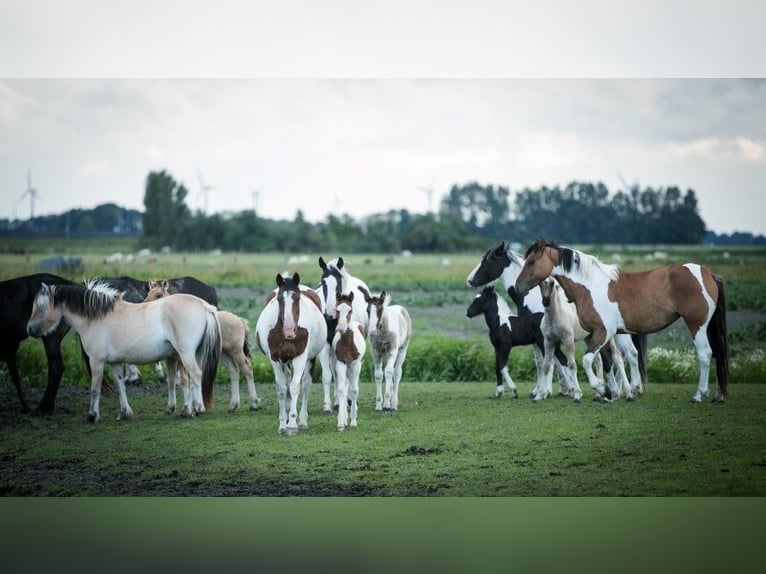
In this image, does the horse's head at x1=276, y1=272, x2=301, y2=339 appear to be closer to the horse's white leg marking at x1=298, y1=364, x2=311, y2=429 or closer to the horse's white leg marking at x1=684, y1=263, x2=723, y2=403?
the horse's white leg marking at x1=298, y1=364, x2=311, y2=429

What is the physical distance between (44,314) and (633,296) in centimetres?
644

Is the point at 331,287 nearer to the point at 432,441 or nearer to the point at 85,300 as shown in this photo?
the point at 432,441

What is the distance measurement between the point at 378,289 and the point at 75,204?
205 inches

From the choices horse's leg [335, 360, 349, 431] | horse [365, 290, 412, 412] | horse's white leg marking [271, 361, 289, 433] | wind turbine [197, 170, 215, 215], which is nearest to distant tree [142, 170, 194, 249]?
wind turbine [197, 170, 215, 215]

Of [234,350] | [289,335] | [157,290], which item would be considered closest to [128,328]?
[157,290]

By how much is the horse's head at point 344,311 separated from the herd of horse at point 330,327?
0.01 metres

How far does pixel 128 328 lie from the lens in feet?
31.8

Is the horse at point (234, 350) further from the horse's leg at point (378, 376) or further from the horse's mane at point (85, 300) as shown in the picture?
the horse's leg at point (378, 376)

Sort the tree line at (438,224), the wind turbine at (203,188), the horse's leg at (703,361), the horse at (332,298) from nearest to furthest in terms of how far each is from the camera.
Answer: the horse at (332,298)
the horse's leg at (703,361)
the tree line at (438,224)
the wind turbine at (203,188)

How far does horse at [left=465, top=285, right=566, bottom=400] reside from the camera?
35.8 feet

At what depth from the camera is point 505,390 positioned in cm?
1144

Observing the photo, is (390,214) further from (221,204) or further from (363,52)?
(363,52)

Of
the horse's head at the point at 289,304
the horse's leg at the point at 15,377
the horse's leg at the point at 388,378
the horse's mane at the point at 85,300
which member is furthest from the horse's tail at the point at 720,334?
the horse's leg at the point at 15,377

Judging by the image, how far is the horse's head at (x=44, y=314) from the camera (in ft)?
31.9
